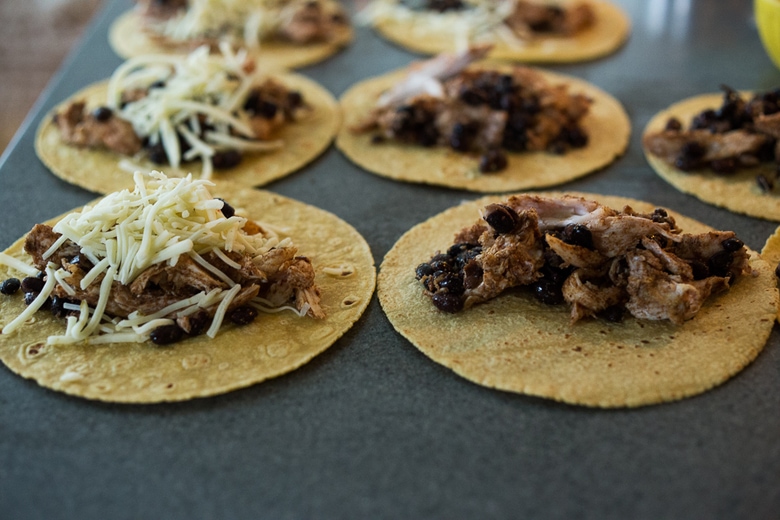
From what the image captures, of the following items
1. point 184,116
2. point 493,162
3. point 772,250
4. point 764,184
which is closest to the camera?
point 772,250

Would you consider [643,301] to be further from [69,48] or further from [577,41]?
[69,48]

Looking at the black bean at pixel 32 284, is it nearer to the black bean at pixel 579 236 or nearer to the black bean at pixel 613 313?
the black bean at pixel 579 236

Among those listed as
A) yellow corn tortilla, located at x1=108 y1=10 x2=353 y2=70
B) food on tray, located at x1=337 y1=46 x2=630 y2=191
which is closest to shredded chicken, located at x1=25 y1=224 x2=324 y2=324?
food on tray, located at x1=337 y1=46 x2=630 y2=191

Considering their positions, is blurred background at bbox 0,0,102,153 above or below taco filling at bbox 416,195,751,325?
below

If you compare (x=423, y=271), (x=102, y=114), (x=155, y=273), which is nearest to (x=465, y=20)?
(x=102, y=114)

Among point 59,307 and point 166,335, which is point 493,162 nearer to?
point 166,335

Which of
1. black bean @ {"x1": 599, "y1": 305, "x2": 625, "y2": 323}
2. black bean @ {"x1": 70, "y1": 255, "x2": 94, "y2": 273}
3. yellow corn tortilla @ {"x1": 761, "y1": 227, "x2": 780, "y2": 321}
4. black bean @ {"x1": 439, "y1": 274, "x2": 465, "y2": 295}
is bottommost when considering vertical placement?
Result: yellow corn tortilla @ {"x1": 761, "y1": 227, "x2": 780, "y2": 321}

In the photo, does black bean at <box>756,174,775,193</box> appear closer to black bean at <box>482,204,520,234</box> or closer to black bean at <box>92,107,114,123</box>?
black bean at <box>482,204,520,234</box>

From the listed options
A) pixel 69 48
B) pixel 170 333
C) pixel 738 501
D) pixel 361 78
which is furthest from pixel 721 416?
pixel 69 48
